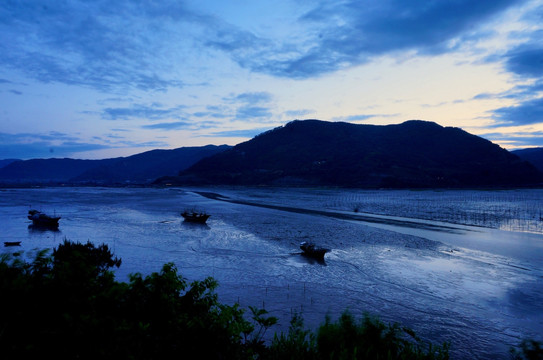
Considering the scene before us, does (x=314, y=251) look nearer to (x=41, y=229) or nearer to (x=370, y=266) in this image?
(x=370, y=266)

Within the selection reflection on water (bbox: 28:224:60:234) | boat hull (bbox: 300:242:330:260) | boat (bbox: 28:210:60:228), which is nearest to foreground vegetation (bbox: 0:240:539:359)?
boat hull (bbox: 300:242:330:260)

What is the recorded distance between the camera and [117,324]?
22.3ft

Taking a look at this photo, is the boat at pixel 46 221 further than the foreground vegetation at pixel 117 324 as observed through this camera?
Yes

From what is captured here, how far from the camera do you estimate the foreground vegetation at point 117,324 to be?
6.33 meters

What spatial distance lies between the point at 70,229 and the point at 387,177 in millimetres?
161798

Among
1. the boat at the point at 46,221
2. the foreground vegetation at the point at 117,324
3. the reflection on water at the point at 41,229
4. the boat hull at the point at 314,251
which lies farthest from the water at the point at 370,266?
the foreground vegetation at the point at 117,324

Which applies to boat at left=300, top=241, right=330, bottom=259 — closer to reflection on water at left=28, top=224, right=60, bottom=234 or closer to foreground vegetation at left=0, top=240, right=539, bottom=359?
foreground vegetation at left=0, top=240, right=539, bottom=359

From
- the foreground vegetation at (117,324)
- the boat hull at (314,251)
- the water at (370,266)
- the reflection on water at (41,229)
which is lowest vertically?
the water at (370,266)

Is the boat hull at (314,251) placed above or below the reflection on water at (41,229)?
above

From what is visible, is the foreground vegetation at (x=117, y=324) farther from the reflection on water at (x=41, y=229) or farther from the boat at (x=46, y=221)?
the boat at (x=46, y=221)

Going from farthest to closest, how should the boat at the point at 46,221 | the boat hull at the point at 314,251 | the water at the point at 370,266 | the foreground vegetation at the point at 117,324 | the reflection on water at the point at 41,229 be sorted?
the boat at the point at 46,221 < the reflection on water at the point at 41,229 < the boat hull at the point at 314,251 < the water at the point at 370,266 < the foreground vegetation at the point at 117,324

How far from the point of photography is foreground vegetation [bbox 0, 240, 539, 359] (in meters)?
6.33

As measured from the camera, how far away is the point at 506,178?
18862 cm

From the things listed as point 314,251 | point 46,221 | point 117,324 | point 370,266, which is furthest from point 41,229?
point 117,324
